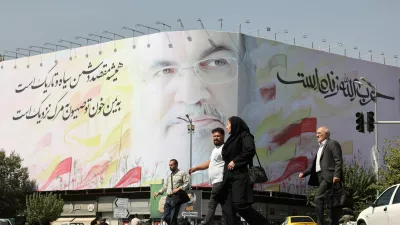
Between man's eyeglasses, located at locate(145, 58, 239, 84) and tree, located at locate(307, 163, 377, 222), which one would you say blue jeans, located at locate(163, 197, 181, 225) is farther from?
man's eyeglasses, located at locate(145, 58, 239, 84)

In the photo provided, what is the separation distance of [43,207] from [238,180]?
6303 cm

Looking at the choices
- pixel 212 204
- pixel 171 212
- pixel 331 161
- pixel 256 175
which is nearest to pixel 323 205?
pixel 331 161

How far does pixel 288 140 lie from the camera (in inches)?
2822

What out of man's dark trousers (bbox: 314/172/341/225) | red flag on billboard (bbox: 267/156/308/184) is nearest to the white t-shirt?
man's dark trousers (bbox: 314/172/341/225)

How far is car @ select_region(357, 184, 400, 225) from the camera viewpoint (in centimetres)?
1345

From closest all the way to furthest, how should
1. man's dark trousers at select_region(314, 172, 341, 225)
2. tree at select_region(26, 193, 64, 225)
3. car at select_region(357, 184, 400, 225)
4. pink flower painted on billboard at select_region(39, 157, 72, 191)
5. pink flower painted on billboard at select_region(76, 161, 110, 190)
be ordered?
man's dark trousers at select_region(314, 172, 341, 225)
car at select_region(357, 184, 400, 225)
pink flower painted on billboard at select_region(76, 161, 110, 190)
tree at select_region(26, 193, 64, 225)
pink flower painted on billboard at select_region(39, 157, 72, 191)

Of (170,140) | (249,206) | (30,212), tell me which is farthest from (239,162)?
(30,212)

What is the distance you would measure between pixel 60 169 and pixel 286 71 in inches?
854

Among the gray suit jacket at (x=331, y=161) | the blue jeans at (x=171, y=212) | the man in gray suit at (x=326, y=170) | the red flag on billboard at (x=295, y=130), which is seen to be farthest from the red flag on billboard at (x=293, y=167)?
the gray suit jacket at (x=331, y=161)

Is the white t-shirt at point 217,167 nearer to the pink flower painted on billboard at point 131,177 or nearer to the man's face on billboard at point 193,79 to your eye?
the man's face on billboard at point 193,79

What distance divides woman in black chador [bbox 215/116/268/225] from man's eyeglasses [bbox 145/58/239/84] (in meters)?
57.3

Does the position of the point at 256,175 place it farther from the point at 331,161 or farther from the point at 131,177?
the point at 131,177

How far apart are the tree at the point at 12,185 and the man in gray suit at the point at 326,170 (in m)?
63.6

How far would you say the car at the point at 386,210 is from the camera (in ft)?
44.1
